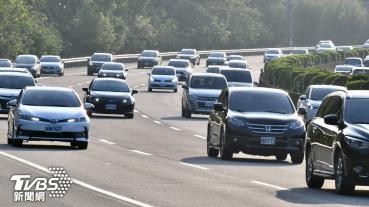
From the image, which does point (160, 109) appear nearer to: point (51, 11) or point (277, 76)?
point (277, 76)

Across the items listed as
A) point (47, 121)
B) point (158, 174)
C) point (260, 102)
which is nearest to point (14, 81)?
point (47, 121)

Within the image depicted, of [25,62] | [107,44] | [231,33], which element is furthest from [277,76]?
[231,33]

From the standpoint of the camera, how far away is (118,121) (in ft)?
151

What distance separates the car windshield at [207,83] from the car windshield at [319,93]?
4.61 metres

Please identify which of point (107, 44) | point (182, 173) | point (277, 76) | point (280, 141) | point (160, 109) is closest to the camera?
point (182, 173)

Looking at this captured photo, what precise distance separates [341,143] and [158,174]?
4273 millimetres

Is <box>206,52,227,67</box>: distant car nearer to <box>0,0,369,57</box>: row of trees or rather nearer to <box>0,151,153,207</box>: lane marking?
<box>0,0,369,57</box>: row of trees

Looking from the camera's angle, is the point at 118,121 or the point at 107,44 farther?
the point at 107,44

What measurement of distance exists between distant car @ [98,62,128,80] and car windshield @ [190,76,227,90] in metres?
28.0

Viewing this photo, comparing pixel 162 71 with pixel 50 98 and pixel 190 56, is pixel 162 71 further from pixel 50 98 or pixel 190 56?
pixel 190 56

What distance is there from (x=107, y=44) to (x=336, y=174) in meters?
123

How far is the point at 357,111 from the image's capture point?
2091 cm

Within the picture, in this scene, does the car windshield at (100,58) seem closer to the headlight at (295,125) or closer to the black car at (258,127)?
the black car at (258,127)

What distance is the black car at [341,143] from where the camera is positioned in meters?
19.6
